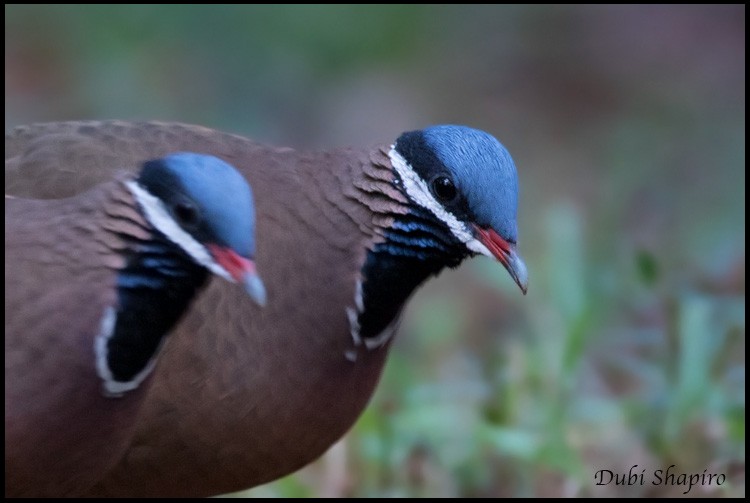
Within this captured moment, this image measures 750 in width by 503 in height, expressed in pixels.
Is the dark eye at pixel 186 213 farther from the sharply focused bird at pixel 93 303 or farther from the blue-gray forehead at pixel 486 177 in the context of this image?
the blue-gray forehead at pixel 486 177

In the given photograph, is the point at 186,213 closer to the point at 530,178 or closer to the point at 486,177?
the point at 486,177

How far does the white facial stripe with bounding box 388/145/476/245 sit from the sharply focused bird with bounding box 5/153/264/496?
1.87ft

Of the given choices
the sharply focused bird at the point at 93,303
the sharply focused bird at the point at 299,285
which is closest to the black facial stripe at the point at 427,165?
the sharply focused bird at the point at 299,285

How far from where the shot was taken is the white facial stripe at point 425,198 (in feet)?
10.4

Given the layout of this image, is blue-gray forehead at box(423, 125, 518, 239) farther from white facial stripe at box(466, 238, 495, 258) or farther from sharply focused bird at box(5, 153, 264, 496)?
sharply focused bird at box(5, 153, 264, 496)

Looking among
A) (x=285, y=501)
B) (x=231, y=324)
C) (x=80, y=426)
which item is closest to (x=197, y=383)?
(x=231, y=324)

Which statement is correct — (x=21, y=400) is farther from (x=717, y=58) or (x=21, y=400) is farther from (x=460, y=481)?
(x=717, y=58)

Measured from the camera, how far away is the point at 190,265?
2834 millimetres

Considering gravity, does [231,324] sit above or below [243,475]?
above

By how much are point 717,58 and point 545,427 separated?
213 inches

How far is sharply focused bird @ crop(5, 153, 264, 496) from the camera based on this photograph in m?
2.82

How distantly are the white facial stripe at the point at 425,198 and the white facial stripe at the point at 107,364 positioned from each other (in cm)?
75

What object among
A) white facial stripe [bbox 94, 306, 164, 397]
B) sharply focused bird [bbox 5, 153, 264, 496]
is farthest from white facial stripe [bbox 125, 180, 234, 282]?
white facial stripe [bbox 94, 306, 164, 397]

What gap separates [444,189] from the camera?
316 centimetres
